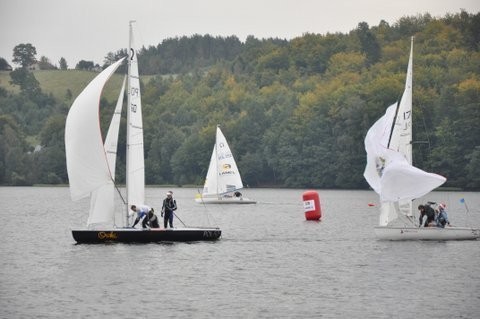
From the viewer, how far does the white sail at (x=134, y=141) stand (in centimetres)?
4400

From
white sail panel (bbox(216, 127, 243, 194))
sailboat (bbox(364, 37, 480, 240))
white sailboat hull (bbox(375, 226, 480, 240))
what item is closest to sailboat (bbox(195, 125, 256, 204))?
white sail panel (bbox(216, 127, 243, 194))

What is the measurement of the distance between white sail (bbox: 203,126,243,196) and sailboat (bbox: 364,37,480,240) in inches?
1480

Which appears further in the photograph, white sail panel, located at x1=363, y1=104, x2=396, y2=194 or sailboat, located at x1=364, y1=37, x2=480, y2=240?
white sail panel, located at x1=363, y1=104, x2=396, y2=194

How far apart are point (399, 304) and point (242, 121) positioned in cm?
12132

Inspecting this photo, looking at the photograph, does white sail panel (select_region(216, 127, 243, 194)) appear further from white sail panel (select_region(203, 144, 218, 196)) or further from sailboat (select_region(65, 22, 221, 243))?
sailboat (select_region(65, 22, 221, 243))

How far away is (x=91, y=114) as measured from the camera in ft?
137

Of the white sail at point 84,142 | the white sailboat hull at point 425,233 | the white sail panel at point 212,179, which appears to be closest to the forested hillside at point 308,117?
the white sail panel at point 212,179

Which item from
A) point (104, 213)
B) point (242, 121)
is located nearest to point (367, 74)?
point (242, 121)

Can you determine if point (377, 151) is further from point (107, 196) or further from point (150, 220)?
point (107, 196)

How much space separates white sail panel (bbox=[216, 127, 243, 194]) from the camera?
280ft

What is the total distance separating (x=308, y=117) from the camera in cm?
14688

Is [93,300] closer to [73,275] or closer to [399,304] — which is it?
[73,275]

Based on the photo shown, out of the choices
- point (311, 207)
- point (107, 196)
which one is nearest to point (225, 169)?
point (311, 207)

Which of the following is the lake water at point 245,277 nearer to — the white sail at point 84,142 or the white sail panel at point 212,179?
the white sail at point 84,142
